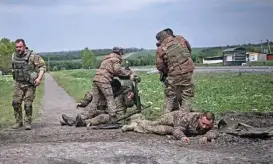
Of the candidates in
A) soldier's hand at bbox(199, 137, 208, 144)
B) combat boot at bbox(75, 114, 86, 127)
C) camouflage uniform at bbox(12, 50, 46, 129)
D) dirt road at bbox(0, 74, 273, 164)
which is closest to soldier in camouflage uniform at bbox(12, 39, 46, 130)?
camouflage uniform at bbox(12, 50, 46, 129)

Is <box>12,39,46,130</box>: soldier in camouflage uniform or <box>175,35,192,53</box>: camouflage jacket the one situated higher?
<box>175,35,192,53</box>: camouflage jacket

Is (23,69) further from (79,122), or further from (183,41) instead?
(183,41)

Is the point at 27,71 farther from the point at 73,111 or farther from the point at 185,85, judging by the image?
the point at 73,111

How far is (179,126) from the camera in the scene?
33.8 ft

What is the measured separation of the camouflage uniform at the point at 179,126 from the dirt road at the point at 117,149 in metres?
0.21

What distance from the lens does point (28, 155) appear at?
28.0 ft

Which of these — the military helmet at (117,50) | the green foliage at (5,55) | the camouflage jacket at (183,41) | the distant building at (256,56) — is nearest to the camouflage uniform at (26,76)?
the military helmet at (117,50)

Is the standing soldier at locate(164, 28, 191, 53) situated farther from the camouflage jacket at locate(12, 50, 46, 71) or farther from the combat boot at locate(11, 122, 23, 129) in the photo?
the combat boot at locate(11, 122, 23, 129)

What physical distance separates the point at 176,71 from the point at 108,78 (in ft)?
5.46

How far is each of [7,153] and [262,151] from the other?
4.22 meters

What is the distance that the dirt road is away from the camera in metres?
8.25

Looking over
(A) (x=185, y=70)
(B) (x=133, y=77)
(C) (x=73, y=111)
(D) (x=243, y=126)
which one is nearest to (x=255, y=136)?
(D) (x=243, y=126)

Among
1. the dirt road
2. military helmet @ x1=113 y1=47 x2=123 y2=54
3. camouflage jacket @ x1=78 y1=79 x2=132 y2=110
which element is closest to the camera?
the dirt road

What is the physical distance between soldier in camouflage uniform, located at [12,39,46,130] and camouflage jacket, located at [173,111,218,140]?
3793mm
